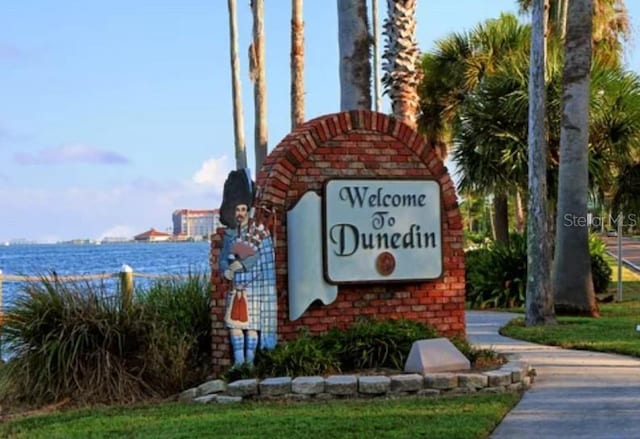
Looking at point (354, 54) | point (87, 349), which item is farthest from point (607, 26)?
point (87, 349)

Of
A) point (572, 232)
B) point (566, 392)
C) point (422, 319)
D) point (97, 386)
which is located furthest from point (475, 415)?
point (572, 232)

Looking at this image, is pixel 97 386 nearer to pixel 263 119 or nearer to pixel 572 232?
pixel 572 232

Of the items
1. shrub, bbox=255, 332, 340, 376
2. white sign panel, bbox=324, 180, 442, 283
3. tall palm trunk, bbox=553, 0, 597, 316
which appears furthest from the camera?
tall palm trunk, bbox=553, 0, 597, 316

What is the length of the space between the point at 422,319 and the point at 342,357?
1.44 meters

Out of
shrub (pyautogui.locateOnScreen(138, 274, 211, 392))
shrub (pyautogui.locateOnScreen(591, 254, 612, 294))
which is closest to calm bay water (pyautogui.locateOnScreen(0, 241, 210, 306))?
shrub (pyautogui.locateOnScreen(138, 274, 211, 392))

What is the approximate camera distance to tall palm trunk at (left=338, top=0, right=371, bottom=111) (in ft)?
46.8

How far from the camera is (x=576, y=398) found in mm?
8742

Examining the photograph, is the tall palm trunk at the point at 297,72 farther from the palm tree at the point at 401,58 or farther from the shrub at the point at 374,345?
the shrub at the point at 374,345

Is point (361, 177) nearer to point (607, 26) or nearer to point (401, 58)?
point (401, 58)

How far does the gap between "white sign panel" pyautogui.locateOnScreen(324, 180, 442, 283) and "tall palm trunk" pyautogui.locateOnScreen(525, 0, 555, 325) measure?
5145 millimetres

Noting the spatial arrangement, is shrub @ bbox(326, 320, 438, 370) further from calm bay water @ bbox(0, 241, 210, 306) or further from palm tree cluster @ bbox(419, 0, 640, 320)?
palm tree cluster @ bbox(419, 0, 640, 320)

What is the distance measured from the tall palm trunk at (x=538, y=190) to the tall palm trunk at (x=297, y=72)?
11157 mm

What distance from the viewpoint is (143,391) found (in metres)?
9.73

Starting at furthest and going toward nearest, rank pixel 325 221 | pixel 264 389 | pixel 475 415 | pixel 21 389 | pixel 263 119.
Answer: pixel 263 119, pixel 325 221, pixel 21 389, pixel 264 389, pixel 475 415
